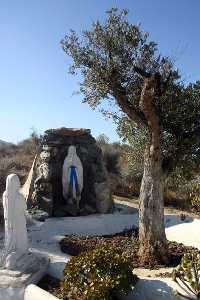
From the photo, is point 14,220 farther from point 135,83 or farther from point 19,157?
point 19,157

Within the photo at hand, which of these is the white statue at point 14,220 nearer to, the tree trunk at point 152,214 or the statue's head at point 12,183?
the statue's head at point 12,183

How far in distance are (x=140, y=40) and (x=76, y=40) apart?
1.71 meters

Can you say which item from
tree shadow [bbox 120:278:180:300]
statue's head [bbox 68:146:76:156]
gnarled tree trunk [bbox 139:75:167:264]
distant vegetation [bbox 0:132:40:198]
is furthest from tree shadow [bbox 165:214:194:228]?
tree shadow [bbox 120:278:180:300]

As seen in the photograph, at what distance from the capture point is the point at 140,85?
11.9 metres

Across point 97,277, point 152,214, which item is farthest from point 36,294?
point 152,214

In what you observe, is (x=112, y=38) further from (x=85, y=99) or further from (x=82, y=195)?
(x=82, y=195)

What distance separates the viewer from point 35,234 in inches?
597

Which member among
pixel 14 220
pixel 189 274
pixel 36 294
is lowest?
pixel 36 294

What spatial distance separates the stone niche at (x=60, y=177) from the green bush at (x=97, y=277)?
9.71 m

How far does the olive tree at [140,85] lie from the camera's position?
1124 centimetres

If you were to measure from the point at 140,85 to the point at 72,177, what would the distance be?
783 centimetres

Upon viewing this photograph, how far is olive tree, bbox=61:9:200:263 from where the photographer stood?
1124cm

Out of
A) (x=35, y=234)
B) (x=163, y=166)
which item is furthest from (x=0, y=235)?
(x=163, y=166)

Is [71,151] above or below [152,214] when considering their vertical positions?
above
